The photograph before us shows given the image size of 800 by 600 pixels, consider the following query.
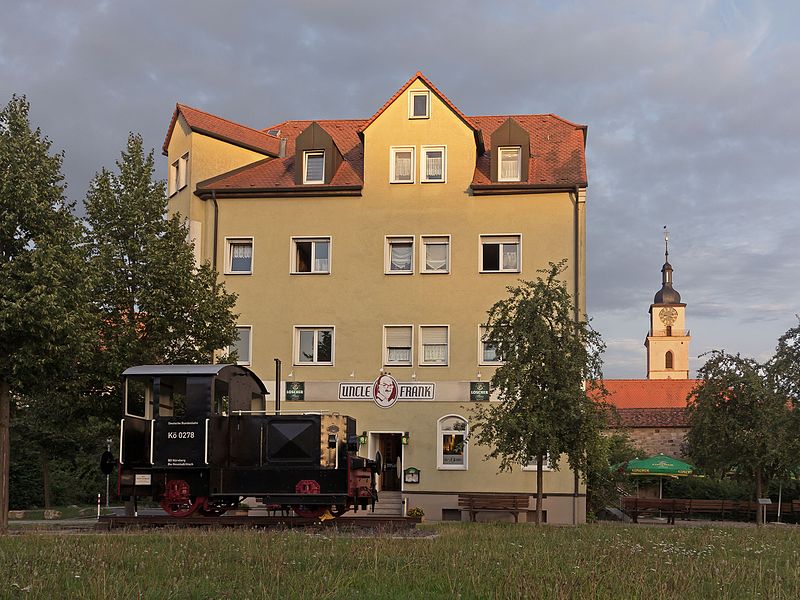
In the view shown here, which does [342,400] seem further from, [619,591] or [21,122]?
[619,591]

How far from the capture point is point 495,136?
3456 centimetres

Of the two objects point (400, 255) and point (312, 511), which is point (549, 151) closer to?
point (400, 255)

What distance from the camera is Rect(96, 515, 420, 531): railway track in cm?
1928

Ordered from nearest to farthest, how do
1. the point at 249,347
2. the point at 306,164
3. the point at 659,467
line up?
the point at 249,347 < the point at 306,164 < the point at 659,467

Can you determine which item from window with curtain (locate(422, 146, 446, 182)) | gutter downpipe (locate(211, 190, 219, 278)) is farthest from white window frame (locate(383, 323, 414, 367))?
gutter downpipe (locate(211, 190, 219, 278))

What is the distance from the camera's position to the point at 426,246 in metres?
34.1

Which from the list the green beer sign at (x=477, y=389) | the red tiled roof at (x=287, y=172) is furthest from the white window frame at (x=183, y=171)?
the green beer sign at (x=477, y=389)

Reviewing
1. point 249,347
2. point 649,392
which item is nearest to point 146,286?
point 249,347

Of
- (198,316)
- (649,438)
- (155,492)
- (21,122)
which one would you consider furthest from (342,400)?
(649,438)

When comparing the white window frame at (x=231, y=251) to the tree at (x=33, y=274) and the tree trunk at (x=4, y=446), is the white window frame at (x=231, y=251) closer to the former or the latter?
the tree at (x=33, y=274)

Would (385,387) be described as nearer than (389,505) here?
Yes

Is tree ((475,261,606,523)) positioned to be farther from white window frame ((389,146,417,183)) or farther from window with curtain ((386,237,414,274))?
white window frame ((389,146,417,183))

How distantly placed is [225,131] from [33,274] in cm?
1907

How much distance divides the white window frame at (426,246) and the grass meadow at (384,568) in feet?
64.2
